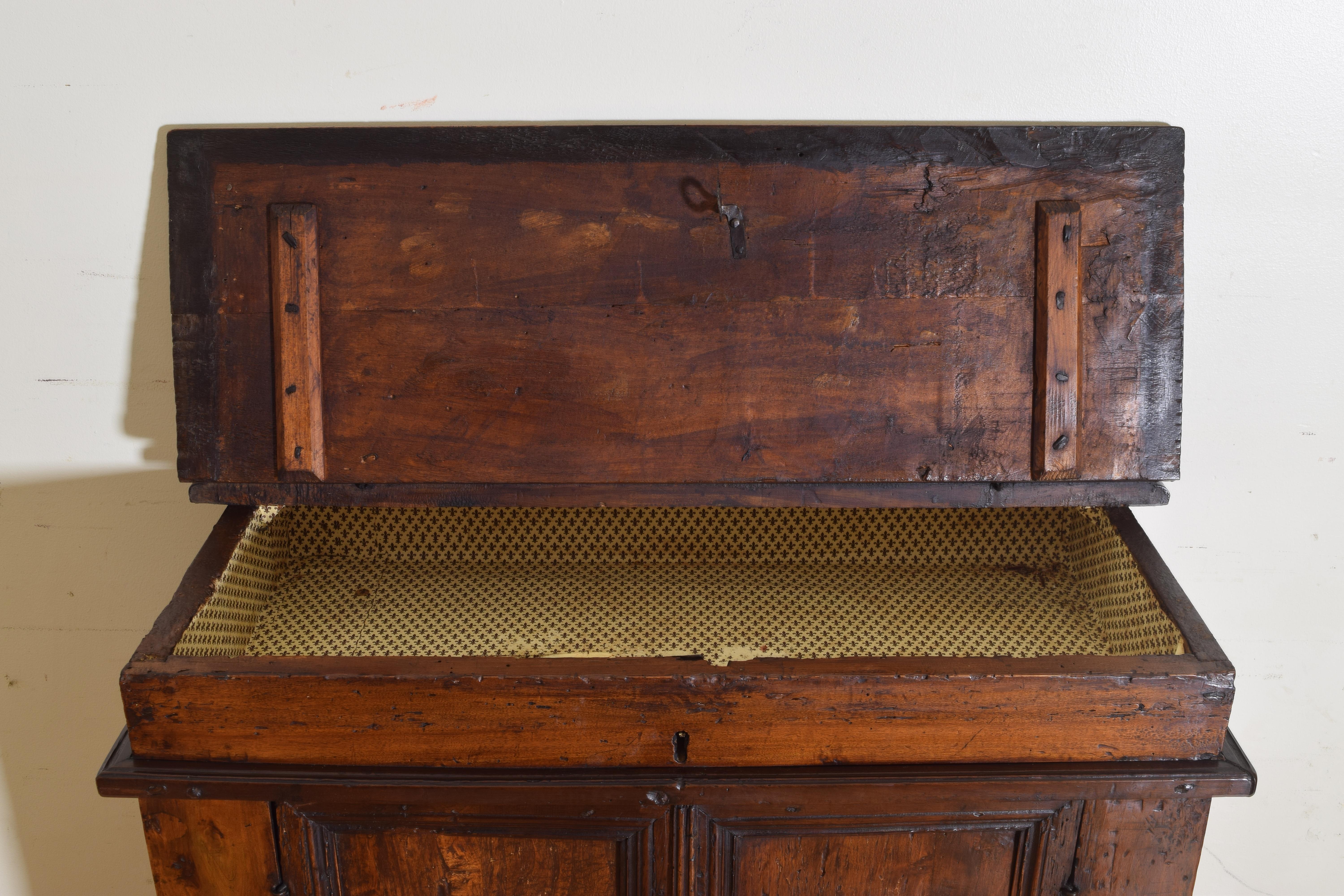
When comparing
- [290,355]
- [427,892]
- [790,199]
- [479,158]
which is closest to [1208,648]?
[790,199]

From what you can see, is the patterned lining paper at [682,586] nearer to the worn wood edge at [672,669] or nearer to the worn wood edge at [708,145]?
the worn wood edge at [672,669]

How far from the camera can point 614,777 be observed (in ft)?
3.34

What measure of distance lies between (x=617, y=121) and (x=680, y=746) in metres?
0.93

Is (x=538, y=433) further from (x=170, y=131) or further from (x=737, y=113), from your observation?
(x=170, y=131)

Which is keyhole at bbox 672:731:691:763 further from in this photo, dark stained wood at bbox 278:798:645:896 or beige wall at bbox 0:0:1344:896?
beige wall at bbox 0:0:1344:896

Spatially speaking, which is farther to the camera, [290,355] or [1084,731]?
[290,355]

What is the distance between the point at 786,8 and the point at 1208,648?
1.08 metres

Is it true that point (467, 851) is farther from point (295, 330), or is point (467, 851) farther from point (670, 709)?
point (295, 330)

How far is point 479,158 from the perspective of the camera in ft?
3.82

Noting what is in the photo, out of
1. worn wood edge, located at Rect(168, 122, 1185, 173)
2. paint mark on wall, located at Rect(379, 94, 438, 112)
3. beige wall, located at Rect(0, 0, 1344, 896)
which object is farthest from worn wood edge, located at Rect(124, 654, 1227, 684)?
paint mark on wall, located at Rect(379, 94, 438, 112)

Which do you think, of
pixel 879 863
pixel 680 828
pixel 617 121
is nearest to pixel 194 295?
pixel 617 121

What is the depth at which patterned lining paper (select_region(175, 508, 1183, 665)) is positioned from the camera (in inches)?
46.1

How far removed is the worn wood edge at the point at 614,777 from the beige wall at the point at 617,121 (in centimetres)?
53

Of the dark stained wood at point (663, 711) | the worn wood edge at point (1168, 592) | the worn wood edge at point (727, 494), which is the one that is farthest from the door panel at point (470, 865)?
the worn wood edge at point (1168, 592)
